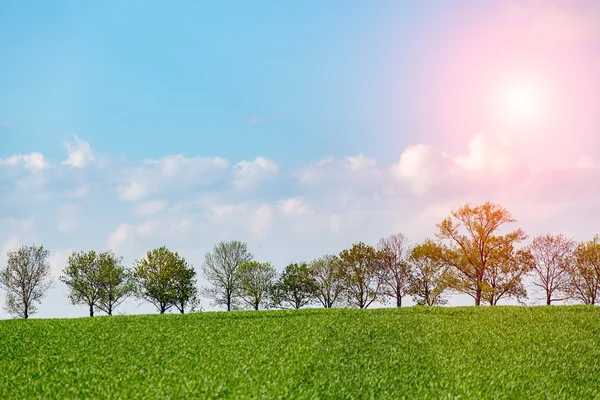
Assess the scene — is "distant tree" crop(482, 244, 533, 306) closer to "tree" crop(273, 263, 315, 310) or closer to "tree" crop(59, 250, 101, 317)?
"tree" crop(273, 263, 315, 310)

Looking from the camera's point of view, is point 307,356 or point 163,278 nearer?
point 307,356

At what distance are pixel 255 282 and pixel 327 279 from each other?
9810mm

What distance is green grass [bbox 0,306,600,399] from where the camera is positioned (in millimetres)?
18469

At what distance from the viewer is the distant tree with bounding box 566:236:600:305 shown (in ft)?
194

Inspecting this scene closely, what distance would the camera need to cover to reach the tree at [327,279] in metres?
67.5

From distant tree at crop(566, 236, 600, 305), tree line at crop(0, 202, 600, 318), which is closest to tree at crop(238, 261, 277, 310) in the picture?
tree line at crop(0, 202, 600, 318)

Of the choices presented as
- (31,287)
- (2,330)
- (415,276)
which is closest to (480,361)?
(2,330)

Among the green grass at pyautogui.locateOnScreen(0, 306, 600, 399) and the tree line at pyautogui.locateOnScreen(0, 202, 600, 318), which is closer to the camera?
the green grass at pyautogui.locateOnScreen(0, 306, 600, 399)

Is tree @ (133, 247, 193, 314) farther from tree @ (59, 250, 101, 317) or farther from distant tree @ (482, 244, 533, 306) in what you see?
distant tree @ (482, 244, 533, 306)

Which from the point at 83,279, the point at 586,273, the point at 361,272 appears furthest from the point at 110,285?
the point at 586,273

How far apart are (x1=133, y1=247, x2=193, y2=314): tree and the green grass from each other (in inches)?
1218

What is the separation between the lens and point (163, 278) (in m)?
64.2

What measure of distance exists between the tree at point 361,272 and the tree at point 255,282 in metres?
10.8

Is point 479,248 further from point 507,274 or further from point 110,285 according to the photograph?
point 110,285
